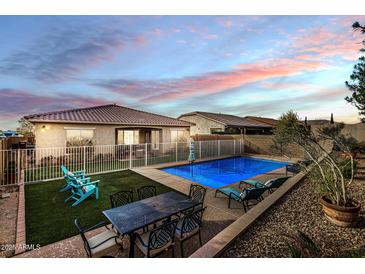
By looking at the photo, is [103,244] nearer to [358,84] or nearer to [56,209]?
[56,209]

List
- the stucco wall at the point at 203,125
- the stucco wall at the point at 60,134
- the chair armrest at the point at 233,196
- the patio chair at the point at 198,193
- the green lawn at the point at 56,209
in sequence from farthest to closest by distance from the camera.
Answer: the stucco wall at the point at 203,125 → the stucco wall at the point at 60,134 → the chair armrest at the point at 233,196 → the patio chair at the point at 198,193 → the green lawn at the point at 56,209

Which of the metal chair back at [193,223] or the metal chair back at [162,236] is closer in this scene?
the metal chair back at [162,236]

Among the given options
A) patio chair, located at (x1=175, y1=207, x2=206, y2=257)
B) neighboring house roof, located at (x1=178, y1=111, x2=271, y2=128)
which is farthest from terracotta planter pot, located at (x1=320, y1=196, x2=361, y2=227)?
neighboring house roof, located at (x1=178, y1=111, x2=271, y2=128)

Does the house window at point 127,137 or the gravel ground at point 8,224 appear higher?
the house window at point 127,137

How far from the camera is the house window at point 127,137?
15516 mm

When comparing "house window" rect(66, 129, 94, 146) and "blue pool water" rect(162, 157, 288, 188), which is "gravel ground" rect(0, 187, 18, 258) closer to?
"house window" rect(66, 129, 94, 146)

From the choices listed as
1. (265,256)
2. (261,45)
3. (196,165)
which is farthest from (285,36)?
(196,165)

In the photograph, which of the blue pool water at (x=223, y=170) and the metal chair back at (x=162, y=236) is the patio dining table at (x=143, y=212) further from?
the blue pool water at (x=223, y=170)

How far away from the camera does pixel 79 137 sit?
1265 centimetres

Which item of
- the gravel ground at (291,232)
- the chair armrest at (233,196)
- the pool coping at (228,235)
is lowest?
the chair armrest at (233,196)

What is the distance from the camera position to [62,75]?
1233 centimetres

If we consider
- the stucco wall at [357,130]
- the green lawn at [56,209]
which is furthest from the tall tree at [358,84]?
the stucco wall at [357,130]

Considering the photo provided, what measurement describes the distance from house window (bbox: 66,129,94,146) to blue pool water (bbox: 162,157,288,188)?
22.2ft
